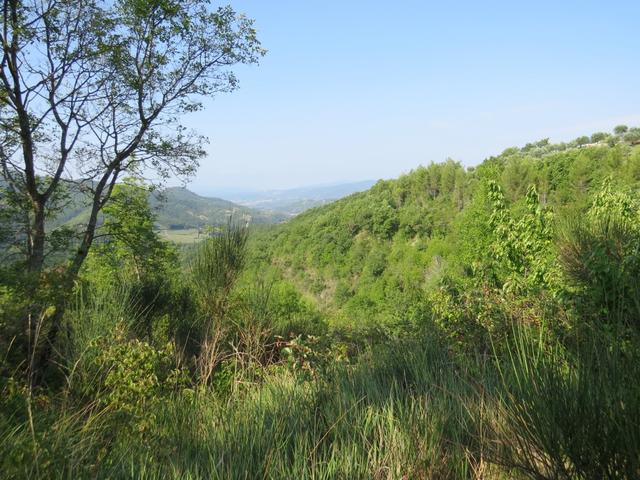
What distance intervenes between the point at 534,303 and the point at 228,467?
11.5 feet

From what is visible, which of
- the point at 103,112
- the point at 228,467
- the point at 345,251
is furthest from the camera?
the point at 345,251

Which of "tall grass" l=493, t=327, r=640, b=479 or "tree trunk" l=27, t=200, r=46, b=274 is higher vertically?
"tree trunk" l=27, t=200, r=46, b=274

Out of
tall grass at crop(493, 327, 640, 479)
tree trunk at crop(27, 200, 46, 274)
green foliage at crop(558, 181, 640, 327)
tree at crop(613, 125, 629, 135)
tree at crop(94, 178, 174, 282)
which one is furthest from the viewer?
tree at crop(613, 125, 629, 135)

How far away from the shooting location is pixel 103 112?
27.9 feet

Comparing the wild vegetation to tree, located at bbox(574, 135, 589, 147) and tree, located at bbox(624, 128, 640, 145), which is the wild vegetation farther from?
tree, located at bbox(574, 135, 589, 147)

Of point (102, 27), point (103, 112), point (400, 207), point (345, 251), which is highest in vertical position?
point (102, 27)

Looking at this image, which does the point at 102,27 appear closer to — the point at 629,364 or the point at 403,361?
the point at 403,361

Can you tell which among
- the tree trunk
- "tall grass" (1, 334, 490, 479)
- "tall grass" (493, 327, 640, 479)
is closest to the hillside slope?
the tree trunk

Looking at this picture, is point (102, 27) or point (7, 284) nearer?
point (7, 284)

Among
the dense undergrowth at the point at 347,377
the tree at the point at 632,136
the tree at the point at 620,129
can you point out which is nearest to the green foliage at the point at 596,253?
the dense undergrowth at the point at 347,377

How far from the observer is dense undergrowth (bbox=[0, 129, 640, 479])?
128 cm

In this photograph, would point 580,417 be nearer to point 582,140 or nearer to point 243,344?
point 243,344

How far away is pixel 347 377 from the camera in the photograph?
2666 millimetres

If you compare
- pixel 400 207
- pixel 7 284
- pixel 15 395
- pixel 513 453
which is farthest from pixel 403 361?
pixel 400 207
